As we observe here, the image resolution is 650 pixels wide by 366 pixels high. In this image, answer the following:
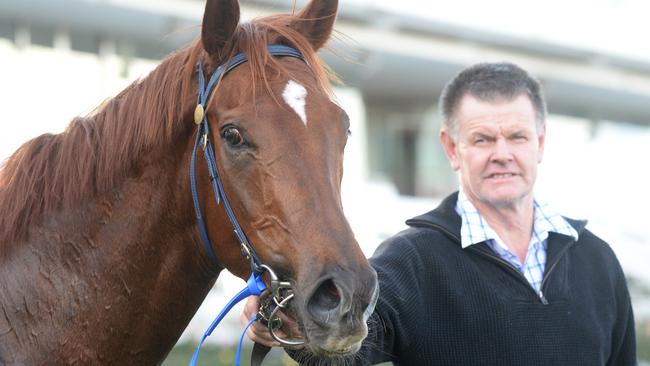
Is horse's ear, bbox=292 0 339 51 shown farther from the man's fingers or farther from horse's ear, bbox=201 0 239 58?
the man's fingers

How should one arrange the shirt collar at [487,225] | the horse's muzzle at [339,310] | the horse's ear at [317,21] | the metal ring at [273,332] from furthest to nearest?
1. the shirt collar at [487,225]
2. the horse's ear at [317,21]
3. the metal ring at [273,332]
4. the horse's muzzle at [339,310]

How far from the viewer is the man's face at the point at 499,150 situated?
325 cm

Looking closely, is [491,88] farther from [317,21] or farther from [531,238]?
[317,21]

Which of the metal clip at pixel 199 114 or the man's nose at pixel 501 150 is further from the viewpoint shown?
the man's nose at pixel 501 150

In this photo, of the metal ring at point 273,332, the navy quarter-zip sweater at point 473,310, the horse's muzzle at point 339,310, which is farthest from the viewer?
the navy quarter-zip sweater at point 473,310

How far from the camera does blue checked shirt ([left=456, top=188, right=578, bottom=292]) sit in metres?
3.19

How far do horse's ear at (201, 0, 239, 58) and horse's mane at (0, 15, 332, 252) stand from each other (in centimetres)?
4

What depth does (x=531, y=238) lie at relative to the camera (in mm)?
3336

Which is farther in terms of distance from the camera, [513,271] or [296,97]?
[513,271]

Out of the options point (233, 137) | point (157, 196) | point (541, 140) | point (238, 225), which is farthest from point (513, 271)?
point (157, 196)

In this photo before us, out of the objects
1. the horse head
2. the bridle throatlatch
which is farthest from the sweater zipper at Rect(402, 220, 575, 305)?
the bridle throatlatch

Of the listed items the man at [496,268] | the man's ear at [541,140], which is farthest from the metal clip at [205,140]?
the man's ear at [541,140]

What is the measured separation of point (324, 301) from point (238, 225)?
1.35ft

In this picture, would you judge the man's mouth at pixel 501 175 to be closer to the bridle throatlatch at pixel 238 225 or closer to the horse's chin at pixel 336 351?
the bridle throatlatch at pixel 238 225
